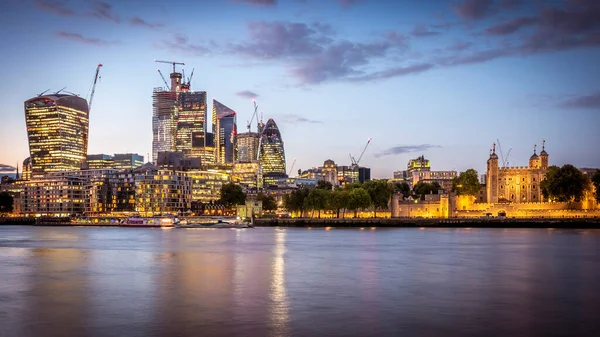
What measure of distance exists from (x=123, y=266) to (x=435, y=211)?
292ft

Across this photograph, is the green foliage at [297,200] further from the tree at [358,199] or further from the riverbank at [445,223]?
the tree at [358,199]

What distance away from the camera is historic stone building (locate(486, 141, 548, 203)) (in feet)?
400

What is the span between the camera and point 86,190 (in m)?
184

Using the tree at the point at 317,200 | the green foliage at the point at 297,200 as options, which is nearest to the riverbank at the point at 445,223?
the green foliage at the point at 297,200

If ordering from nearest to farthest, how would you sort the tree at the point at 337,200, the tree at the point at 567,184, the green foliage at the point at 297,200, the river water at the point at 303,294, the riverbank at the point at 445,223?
the river water at the point at 303,294 < the riverbank at the point at 445,223 < the tree at the point at 567,184 < the tree at the point at 337,200 < the green foliage at the point at 297,200

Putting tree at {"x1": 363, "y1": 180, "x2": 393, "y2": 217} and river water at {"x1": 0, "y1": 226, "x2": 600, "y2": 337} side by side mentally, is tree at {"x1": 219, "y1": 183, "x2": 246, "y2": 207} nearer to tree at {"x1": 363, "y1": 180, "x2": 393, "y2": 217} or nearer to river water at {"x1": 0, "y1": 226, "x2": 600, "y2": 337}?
tree at {"x1": 363, "y1": 180, "x2": 393, "y2": 217}

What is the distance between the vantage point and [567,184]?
339ft

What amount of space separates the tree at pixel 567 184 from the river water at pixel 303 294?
56063mm

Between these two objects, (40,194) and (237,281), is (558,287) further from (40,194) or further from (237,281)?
(40,194)

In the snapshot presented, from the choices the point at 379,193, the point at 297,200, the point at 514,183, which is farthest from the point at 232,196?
the point at 514,183

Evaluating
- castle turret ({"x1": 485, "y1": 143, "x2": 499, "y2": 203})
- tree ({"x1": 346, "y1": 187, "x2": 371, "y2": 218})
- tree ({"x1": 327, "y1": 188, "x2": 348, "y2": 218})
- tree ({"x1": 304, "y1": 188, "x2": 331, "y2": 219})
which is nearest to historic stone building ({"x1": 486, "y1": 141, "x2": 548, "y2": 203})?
castle turret ({"x1": 485, "y1": 143, "x2": 499, "y2": 203})

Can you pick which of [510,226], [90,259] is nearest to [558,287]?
[90,259]

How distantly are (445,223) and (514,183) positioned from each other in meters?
22.2

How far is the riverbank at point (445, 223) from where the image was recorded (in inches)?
4043
